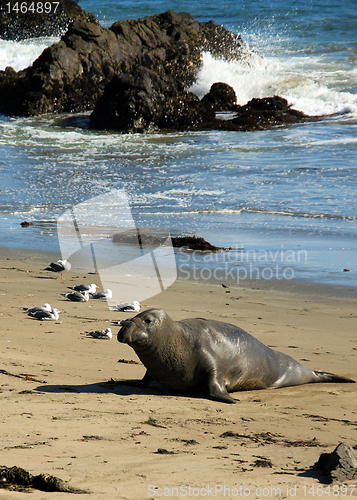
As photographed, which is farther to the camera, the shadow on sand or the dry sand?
the shadow on sand

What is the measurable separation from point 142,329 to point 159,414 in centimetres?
61

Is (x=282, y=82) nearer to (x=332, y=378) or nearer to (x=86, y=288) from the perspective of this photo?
(x=86, y=288)

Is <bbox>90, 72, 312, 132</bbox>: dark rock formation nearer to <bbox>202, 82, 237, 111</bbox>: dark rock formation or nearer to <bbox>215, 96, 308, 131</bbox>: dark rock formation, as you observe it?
<bbox>215, 96, 308, 131</bbox>: dark rock formation

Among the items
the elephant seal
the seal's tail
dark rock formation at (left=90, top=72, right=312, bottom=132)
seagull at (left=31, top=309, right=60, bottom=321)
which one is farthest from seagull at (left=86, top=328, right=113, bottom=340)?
dark rock formation at (left=90, top=72, right=312, bottom=132)

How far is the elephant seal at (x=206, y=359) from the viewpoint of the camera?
3832 millimetres

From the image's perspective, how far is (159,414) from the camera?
3393 millimetres

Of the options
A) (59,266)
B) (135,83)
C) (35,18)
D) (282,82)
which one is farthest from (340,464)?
(35,18)

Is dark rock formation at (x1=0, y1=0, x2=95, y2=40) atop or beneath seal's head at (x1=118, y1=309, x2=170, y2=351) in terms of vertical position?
atop

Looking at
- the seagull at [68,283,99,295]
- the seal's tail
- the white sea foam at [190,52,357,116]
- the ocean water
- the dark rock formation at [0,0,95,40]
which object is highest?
the dark rock formation at [0,0,95,40]

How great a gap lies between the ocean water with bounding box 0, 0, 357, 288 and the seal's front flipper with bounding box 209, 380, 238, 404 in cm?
337

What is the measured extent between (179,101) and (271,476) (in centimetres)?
1923

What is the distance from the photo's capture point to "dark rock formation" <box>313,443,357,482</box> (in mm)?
2447

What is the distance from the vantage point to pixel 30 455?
2568 millimetres

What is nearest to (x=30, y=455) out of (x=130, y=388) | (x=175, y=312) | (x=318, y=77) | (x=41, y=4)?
(x=130, y=388)
